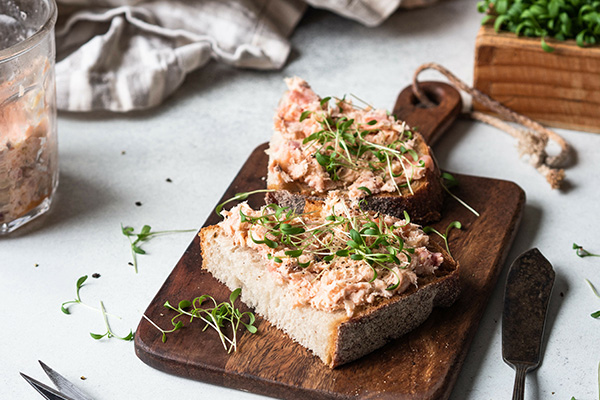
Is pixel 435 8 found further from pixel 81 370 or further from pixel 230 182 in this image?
pixel 81 370

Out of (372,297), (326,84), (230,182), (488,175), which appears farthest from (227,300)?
(326,84)

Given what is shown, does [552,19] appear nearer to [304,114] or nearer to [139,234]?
[304,114]

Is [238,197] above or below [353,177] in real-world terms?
below

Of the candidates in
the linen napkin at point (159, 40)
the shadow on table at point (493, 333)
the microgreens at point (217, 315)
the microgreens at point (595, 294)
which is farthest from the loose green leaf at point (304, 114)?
the microgreens at point (595, 294)

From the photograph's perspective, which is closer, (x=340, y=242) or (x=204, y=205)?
(x=340, y=242)

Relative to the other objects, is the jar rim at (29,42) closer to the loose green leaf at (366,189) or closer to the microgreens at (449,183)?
the loose green leaf at (366,189)

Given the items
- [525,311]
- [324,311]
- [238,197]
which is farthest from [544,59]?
[324,311]

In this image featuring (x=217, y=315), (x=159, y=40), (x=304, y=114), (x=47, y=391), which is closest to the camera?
(x=47, y=391)
